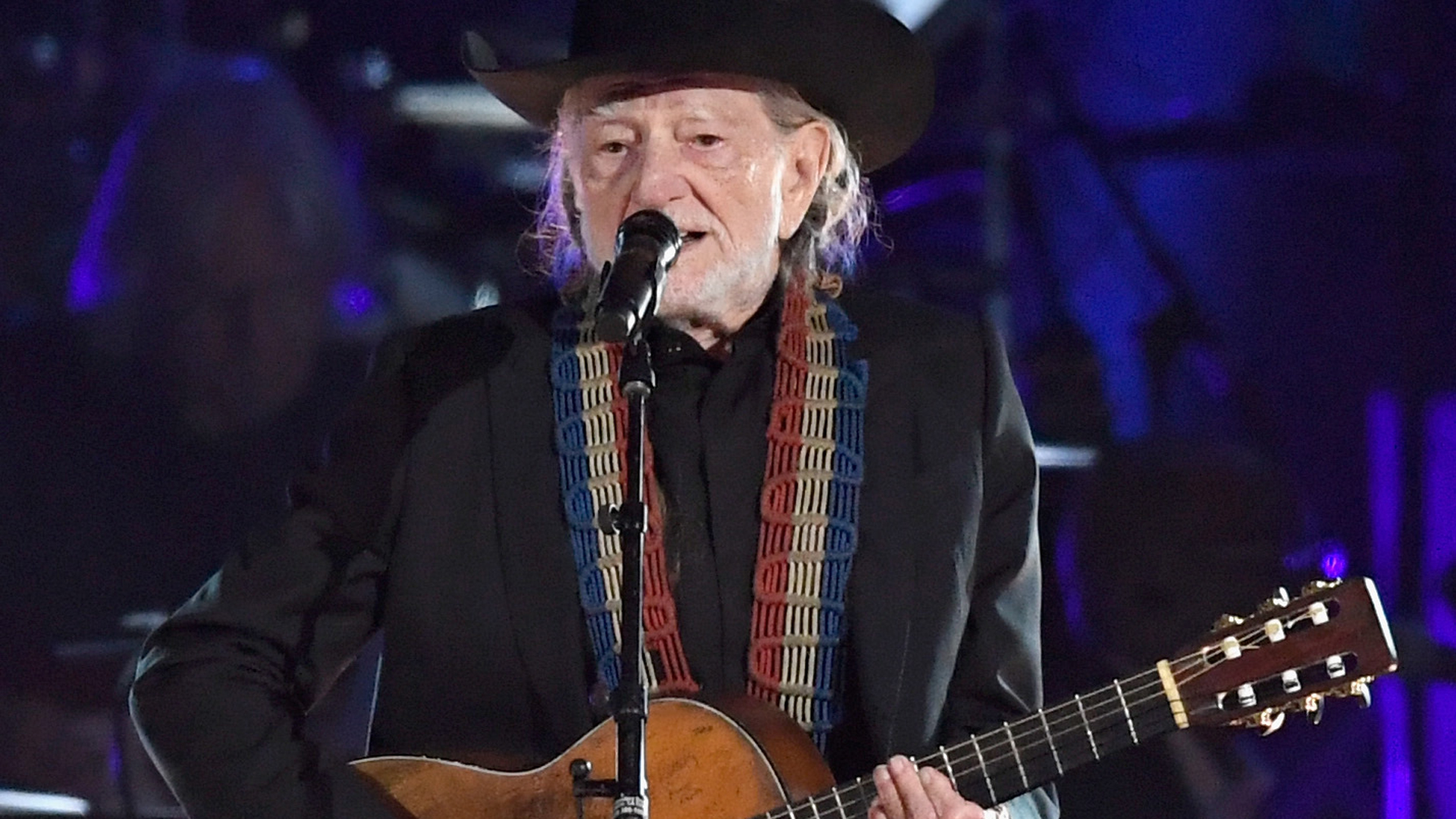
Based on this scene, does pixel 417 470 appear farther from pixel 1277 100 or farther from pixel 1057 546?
pixel 1277 100

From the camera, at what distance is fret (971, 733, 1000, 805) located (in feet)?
8.84

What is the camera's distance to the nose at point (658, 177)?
3.00 m

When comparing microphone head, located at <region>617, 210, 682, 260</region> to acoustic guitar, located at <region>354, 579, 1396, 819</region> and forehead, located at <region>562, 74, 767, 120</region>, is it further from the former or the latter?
acoustic guitar, located at <region>354, 579, 1396, 819</region>

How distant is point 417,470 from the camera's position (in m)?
3.11

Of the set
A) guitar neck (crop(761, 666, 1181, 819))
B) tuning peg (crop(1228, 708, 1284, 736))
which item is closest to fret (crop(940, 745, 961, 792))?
guitar neck (crop(761, 666, 1181, 819))

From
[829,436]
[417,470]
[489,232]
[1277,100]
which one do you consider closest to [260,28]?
[489,232]

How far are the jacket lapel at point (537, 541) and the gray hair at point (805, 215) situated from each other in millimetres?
274

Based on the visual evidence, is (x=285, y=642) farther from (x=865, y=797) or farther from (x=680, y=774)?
(x=865, y=797)

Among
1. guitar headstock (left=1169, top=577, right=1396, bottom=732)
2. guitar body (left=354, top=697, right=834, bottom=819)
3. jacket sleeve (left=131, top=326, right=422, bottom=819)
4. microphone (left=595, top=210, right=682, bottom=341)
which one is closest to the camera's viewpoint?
microphone (left=595, top=210, right=682, bottom=341)

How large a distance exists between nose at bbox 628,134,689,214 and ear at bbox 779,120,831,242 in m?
0.27

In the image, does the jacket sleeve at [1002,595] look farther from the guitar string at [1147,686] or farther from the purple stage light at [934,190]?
the purple stage light at [934,190]

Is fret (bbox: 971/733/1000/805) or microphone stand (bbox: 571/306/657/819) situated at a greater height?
microphone stand (bbox: 571/306/657/819)

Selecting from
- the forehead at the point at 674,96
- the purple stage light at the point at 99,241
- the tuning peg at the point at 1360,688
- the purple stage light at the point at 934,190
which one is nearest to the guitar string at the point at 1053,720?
the tuning peg at the point at 1360,688

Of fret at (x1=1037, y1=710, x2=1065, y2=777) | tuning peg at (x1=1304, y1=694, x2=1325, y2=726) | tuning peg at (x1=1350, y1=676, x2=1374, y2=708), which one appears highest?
tuning peg at (x1=1350, y1=676, x2=1374, y2=708)
